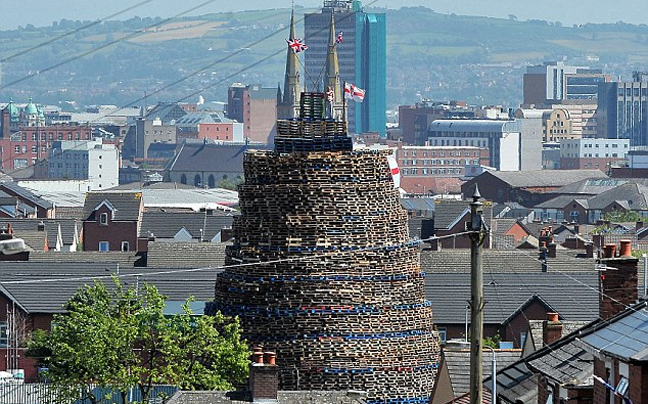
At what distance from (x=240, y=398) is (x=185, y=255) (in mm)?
52250

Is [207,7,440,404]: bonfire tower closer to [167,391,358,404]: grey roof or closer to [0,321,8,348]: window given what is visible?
[167,391,358,404]: grey roof

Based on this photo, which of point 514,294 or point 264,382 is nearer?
point 264,382

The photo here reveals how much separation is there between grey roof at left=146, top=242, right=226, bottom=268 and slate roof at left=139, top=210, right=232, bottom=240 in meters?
35.0

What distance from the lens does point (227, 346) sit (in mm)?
51750

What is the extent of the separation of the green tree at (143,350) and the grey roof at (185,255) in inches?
1464

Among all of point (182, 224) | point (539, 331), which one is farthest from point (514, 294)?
point (182, 224)

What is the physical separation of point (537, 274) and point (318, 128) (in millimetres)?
27762

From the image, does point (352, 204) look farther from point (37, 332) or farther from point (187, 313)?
point (37, 332)

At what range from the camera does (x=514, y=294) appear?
7831 centimetres

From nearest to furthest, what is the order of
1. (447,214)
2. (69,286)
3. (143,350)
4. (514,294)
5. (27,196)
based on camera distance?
(143,350), (514,294), (69,286), (447,214), (27,196)

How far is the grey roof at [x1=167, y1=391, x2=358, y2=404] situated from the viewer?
4462 centimetres

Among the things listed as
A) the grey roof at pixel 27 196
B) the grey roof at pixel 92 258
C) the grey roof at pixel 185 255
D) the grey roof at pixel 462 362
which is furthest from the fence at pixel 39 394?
the grey roof at pixel 27 196

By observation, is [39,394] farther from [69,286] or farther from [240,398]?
[69,286]

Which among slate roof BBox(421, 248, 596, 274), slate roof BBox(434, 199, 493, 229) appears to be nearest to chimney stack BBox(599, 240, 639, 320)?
slate roof BBox(421, 248, 596, 274)
